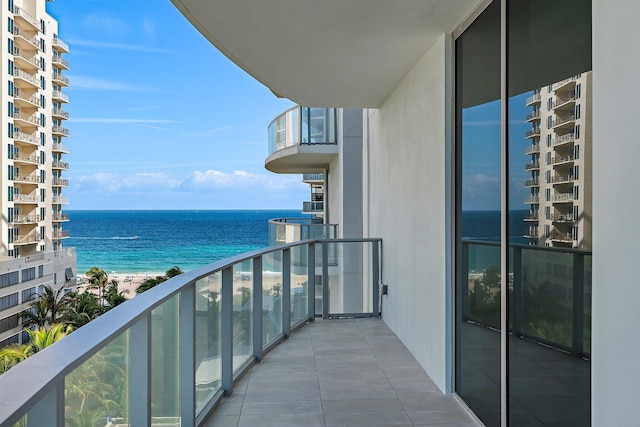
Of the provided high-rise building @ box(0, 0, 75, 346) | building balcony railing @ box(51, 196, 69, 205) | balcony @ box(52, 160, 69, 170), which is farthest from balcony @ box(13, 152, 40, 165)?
building balcony railing @ box(51, 196, 69, 205)

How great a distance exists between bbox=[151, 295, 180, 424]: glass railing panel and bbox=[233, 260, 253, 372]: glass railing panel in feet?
4.54

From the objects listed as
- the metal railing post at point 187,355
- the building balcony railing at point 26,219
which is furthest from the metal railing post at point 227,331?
the building balcony railing at point 26,219

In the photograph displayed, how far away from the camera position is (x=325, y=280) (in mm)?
7461

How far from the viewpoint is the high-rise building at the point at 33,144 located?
41438mm

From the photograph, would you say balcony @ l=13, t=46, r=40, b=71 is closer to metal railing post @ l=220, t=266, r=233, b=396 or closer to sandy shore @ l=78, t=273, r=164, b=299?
sandy shore @ l=78, t=273, r=164, b=299

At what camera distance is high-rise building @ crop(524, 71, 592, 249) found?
228 cm

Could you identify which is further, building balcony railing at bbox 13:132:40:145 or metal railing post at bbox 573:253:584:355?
building balcony railing at bbox 13:132:40:145

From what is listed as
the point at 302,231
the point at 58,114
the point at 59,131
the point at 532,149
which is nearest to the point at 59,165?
the point at 59,131

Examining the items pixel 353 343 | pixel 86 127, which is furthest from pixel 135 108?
pixel 353 343

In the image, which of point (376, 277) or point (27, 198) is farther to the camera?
point (27, 198)

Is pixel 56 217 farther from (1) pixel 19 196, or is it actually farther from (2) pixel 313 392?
(2) pixel 313 392

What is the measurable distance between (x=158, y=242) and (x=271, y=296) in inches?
2684

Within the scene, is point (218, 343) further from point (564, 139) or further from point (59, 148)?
point (59, 148)

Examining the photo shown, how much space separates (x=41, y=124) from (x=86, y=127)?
29.7m
